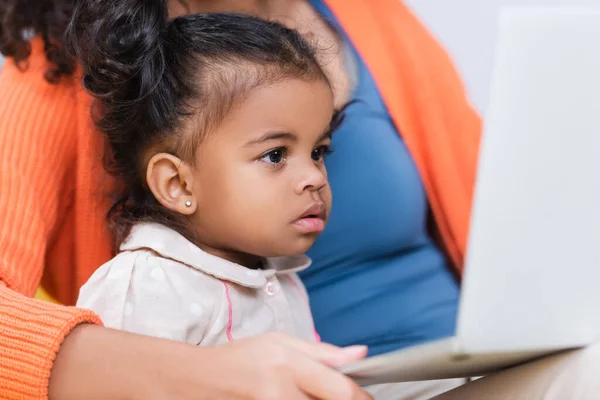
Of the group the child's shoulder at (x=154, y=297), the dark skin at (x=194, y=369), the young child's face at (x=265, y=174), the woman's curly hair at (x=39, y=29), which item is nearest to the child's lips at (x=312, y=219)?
the young child's face at (x=265, y=174)

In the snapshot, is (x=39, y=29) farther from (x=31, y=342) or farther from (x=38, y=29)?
(x=31, y=342)

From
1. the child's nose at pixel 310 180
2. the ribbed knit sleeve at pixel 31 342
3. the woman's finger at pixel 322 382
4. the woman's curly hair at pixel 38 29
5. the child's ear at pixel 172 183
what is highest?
the woman's curly hair at pixel 38 29

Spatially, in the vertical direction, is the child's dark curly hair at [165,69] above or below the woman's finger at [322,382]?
above

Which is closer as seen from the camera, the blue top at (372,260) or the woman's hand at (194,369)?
the woman's hand at (194,369)

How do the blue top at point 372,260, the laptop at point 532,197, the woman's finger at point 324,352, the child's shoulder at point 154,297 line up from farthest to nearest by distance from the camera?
the blue top at point 372,260 < the child's shoulder at point 154,297 < the woman's finger at point 324,352 < the laptop at point 532,197

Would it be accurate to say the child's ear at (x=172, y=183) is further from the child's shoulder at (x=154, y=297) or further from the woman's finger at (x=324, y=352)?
the woman's finger at (x=324, y=352)

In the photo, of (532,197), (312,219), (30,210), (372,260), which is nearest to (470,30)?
(372,260)

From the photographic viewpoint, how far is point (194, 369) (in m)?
0.58

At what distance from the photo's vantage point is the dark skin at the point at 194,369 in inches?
21.9

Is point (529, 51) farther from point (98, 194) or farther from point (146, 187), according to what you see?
point (98, 194)

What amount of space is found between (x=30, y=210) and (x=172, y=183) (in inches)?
6.6

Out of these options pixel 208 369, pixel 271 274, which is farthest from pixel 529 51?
pixel 271 274

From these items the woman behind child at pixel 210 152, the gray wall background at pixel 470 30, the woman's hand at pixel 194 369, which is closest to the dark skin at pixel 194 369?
the woman's hand at pixel 194 369

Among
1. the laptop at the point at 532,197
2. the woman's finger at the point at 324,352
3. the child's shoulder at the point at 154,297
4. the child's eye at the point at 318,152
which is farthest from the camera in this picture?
the child's eye at the point at 318,152
